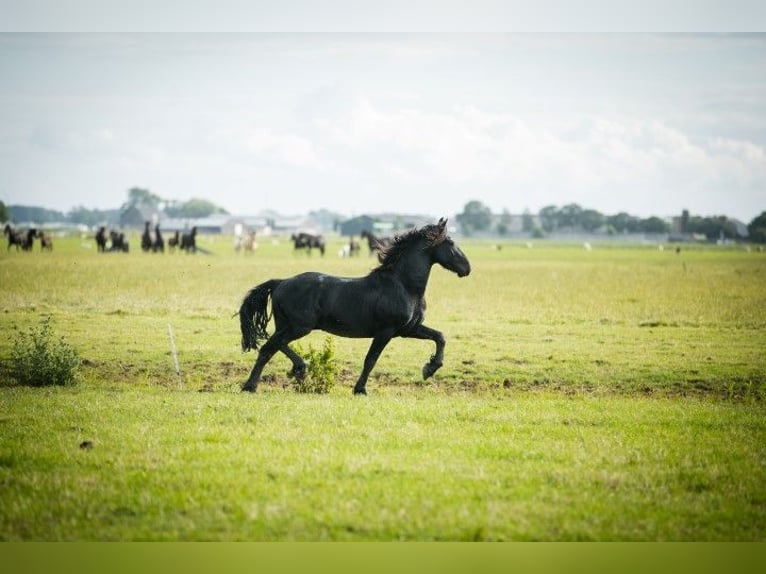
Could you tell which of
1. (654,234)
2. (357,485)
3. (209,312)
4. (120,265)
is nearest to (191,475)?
(357,485)

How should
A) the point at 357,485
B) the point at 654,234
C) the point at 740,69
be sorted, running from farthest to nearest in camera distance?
the point at 654,234 → the point at 740,69 → the point at 357,485

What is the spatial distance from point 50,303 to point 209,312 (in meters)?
4.81

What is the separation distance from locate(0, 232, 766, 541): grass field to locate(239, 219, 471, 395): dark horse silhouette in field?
0.79 meters

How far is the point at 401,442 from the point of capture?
27.5 feet

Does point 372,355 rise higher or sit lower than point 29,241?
lower

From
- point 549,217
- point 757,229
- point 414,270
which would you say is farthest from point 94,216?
point 549,217

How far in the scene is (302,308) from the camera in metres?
11.3

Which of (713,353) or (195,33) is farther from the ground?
(195,33)

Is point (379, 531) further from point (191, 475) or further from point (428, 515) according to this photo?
point (191, 475)

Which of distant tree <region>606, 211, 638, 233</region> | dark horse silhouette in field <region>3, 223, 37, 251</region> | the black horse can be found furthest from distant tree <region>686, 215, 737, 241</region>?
dark horse silhouette in field <region>3, 223, 37, 251</region>

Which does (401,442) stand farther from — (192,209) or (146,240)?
(192,209)

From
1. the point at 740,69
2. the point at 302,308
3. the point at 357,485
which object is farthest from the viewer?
the point at 740,69

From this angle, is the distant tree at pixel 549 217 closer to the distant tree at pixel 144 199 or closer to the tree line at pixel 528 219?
the tree line at pixel 528 219

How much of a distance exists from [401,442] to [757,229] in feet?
108
